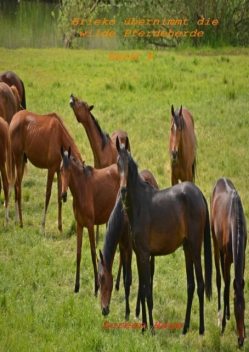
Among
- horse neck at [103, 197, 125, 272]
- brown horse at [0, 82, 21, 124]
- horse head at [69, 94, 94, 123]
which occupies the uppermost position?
horse head at [69, 94, 94, 123]

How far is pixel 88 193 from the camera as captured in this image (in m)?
7.50

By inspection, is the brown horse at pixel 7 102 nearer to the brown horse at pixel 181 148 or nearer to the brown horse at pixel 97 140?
the brown horse at pixel 97 140

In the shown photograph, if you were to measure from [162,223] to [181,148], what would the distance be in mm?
A: 3168

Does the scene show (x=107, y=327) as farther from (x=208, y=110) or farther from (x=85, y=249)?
(x=208, y=110)

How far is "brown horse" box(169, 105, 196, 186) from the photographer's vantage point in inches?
357

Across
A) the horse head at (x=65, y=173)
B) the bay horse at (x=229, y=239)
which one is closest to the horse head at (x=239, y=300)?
the bay horse at (x=229, y=239)

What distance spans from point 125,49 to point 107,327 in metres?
18.6

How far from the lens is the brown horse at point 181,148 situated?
357 inches

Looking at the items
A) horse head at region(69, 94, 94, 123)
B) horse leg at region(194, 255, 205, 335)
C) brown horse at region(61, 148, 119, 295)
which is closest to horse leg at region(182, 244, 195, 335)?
horse leg at region(194, 255, 205, 335)

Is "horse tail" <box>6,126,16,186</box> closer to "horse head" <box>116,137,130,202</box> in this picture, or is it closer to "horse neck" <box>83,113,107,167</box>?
"horse neck" <box>83,113,107,167</box>

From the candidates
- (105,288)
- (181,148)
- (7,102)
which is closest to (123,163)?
(105,288)

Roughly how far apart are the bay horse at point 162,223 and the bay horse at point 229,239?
17 cm

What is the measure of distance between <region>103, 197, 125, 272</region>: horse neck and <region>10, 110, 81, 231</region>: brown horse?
291 cm

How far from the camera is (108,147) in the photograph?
896 cm
